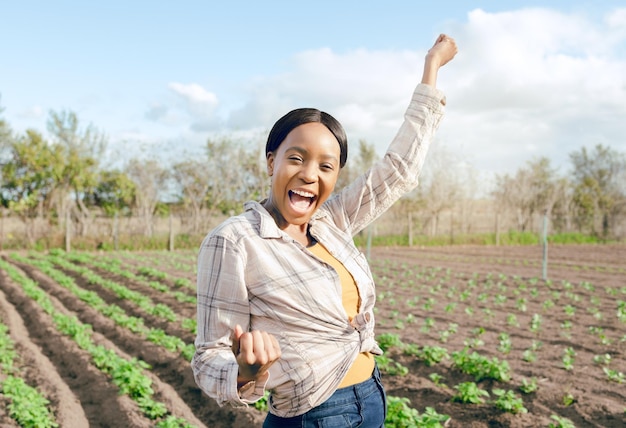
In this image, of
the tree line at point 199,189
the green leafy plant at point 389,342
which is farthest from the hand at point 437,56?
the tree line at point 199,189

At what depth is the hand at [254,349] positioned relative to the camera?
1415 millimetres

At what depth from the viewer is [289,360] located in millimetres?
1672

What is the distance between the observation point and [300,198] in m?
1.83

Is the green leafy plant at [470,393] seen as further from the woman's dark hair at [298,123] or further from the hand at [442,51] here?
the woman's dark hair at [298,123]

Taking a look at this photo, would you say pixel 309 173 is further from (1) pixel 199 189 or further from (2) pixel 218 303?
(1) pixel 199 189

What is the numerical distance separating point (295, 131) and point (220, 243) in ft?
1.34

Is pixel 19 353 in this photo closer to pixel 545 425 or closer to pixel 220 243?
pixel 545 425

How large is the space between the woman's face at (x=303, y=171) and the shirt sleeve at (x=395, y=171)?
0.26 m

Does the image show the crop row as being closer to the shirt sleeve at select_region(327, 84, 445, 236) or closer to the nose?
the shirt sleeve at select_region(327, 84, 445, 236)

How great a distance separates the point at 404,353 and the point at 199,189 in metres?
20.1

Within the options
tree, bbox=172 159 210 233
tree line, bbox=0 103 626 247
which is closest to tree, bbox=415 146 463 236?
tree line, bbox=0 103 626 247

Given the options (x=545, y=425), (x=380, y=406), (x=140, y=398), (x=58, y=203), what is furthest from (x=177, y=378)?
(x=58, y=203)

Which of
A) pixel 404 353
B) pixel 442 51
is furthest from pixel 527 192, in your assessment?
pixel 442 51

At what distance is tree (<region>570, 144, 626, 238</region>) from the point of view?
3050cm
